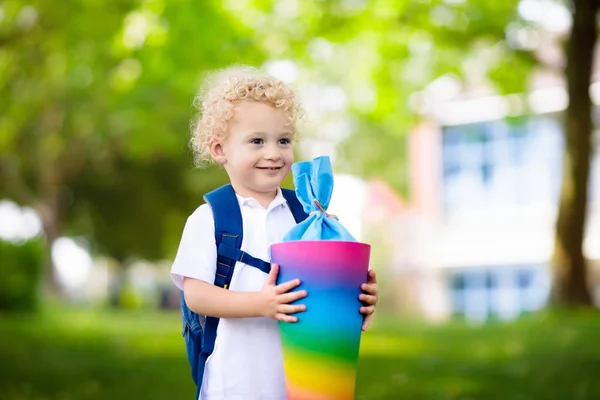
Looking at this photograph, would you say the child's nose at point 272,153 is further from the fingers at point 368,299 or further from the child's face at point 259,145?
the fingers at point 368,299

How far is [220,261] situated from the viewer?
246cm

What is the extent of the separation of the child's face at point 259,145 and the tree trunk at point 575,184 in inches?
427

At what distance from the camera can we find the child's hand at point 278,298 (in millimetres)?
2262

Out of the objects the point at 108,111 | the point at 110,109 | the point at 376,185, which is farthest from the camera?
the point at 376,185

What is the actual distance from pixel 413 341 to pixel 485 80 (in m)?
5.51

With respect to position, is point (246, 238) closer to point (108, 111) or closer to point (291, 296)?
point (291, 296)

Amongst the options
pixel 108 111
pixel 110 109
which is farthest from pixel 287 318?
pixel 108 111

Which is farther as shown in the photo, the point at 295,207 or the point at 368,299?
the point at 295,207

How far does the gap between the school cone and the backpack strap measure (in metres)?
0.32

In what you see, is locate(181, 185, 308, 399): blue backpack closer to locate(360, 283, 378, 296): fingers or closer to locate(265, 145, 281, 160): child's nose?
locate(265, 145, 281, 160): child's nose

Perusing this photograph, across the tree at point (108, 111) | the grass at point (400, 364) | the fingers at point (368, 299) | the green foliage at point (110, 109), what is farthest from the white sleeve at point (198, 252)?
the grass at point (400, 364)

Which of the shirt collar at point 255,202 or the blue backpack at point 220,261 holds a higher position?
the shirt collar at point 255,202

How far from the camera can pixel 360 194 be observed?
3681cm

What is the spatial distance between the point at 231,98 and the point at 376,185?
Answer: 112 ft
